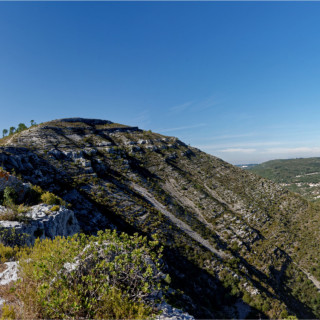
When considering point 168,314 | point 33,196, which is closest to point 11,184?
point 33,196

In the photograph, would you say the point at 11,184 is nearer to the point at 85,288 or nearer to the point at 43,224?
the point at 43,224

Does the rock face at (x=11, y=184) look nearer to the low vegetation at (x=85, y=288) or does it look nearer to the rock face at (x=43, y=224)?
the rock face at (x=43, y=224)

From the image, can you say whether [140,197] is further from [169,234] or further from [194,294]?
[194,294]

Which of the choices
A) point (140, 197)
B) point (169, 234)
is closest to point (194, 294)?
point (169, 234)

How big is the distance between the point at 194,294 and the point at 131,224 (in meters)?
20.4

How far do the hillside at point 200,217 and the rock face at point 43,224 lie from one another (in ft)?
47.5

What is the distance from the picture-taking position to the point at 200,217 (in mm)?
59156

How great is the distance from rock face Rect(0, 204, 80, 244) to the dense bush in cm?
727

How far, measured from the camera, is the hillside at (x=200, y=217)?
37125mm

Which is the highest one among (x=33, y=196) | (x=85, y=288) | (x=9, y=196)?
(x=9, y=196)

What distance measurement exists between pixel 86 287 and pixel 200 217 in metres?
59.2

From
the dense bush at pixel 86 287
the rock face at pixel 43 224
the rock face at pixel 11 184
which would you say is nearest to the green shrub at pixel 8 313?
the dense bush at pixel 86 287

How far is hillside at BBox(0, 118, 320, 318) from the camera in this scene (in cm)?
3712

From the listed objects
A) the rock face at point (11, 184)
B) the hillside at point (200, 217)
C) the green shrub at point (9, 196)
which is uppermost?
the rock face at point (11, 184)
